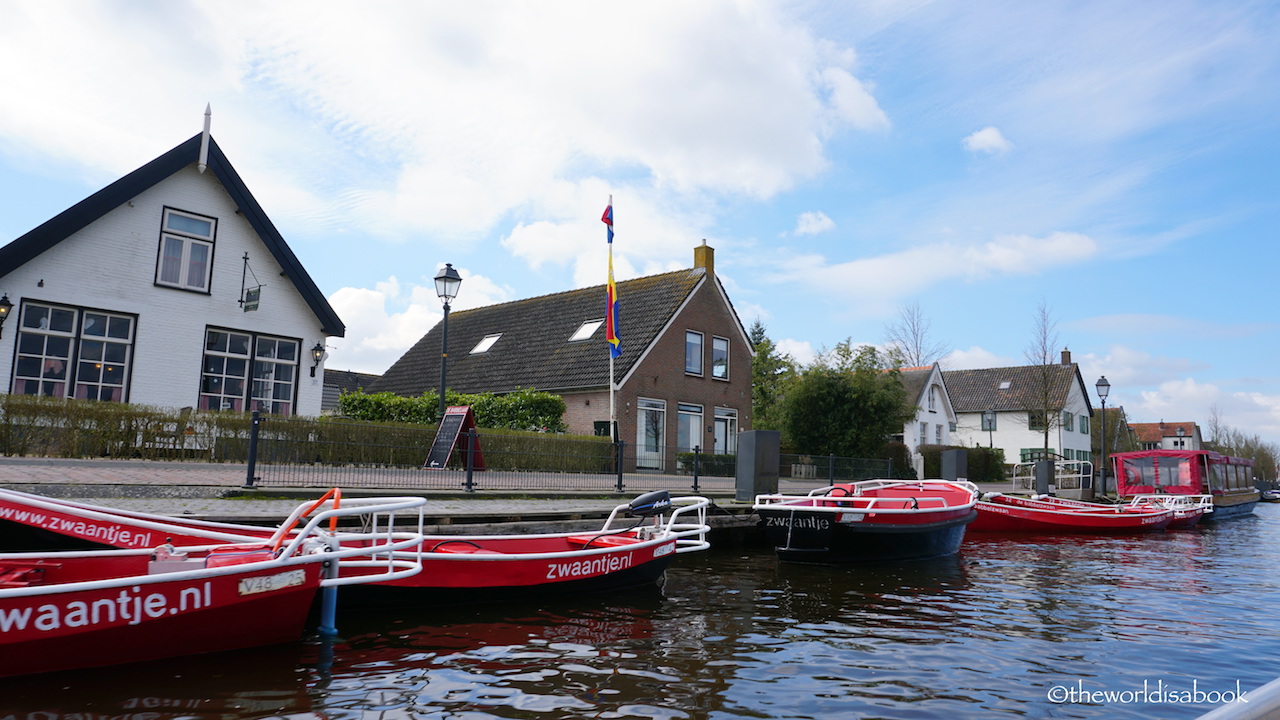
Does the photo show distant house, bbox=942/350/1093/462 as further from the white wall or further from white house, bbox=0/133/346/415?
the white wall

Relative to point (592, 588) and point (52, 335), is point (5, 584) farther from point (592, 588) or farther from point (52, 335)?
point (52, 335)

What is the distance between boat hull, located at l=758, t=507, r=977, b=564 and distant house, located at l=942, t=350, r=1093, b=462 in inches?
1721

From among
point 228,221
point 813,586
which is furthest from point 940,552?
point 228,221

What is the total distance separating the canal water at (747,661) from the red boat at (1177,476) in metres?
21.8

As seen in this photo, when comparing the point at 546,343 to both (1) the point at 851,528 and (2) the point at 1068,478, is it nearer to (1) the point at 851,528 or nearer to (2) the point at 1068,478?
(1) the point at 851,528

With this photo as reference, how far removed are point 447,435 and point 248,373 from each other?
6.57 meters

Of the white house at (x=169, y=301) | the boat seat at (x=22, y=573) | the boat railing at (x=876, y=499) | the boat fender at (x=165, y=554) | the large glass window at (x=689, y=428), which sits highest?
the white house at (x=169, y=301)

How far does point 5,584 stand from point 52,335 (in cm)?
1430

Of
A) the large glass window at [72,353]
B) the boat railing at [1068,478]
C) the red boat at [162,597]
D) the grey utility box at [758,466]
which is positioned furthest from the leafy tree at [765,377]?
the red boat at [162,597]

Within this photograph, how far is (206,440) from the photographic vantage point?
14711mm

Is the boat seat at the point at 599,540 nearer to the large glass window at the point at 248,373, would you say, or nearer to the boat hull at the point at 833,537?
the boat hull at the point at 833,537

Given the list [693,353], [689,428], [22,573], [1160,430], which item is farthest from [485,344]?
[1160,430]

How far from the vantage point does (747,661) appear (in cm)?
693

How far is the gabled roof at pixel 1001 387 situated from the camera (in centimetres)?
5506
